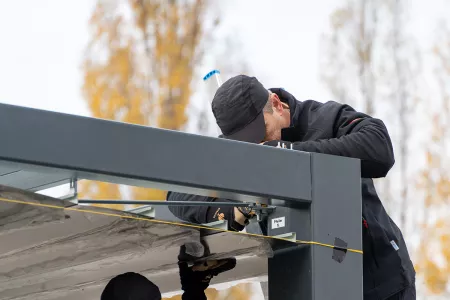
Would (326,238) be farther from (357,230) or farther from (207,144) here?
(207,144)

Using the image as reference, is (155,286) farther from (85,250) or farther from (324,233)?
(324,233)

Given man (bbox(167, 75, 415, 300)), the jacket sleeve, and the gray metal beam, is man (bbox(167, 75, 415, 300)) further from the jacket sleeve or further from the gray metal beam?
the gray metal beam

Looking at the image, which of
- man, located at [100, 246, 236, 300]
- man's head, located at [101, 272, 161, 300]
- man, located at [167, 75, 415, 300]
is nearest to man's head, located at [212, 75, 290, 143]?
man, located at [167, 75, 415, 300]

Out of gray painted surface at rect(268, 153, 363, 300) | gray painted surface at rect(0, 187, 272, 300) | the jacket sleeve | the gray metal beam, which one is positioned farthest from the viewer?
the jacket sleeve

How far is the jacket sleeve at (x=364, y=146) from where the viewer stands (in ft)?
10.7

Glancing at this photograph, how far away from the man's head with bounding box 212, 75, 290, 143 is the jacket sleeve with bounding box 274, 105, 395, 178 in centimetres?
24

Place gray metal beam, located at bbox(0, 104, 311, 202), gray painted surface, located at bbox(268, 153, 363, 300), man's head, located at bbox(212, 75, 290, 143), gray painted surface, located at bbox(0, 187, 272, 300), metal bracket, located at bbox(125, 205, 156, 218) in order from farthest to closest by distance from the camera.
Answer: man's head, located at bbox(212, 75, 290, 143) → gray painted surface, located at bbox(268, 153, 363, 300) → metal bracket, located at bbox(125, 205, 156, 218) → gray painted surface, located at bbox(0, 187, 272, 300) → gray metal beam, located at bbox(0, 104, 311, 202)

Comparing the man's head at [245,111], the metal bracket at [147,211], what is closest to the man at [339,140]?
the man's head at [245,111]

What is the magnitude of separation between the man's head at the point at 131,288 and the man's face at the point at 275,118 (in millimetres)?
645

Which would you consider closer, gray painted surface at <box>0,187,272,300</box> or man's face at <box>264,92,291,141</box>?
gray painted surface at <box>0,187,272,300</box>

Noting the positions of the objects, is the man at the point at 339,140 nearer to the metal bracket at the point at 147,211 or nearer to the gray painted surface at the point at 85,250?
the gray painted surface at the point at 85,250

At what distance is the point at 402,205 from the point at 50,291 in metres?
12.2

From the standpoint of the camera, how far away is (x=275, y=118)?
11.7ft

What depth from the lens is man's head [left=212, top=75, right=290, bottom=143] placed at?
11.4 feet
